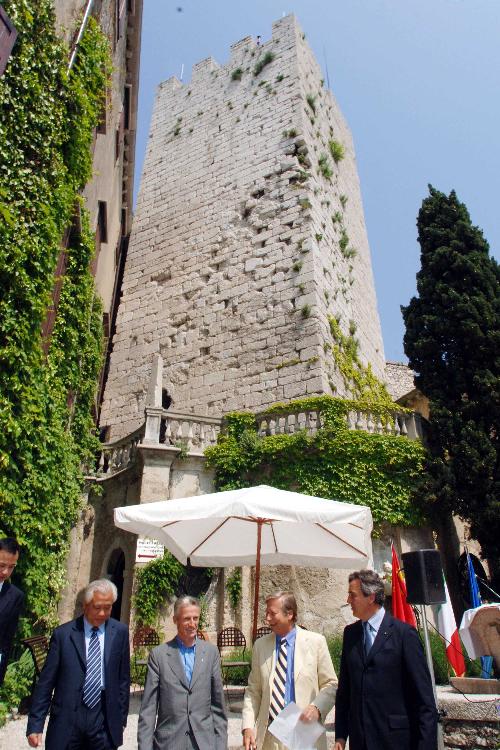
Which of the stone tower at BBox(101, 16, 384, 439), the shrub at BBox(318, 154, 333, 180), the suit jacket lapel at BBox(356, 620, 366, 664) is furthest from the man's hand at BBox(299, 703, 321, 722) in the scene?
the shrub at BBox(318, 154, 333, 180)

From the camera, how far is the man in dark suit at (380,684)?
2.99 meters

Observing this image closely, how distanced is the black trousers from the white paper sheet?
1.02 metres

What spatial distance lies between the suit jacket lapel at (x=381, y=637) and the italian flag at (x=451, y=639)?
4.22 m

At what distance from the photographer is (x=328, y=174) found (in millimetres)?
17453

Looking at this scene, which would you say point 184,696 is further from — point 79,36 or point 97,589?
point 79,36

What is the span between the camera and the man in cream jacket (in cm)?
345

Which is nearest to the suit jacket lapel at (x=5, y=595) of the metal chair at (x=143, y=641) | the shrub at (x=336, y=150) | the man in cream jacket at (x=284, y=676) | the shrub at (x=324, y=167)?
the man in cream jacket at (x=284, y=676)

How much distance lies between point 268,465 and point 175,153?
535 inches

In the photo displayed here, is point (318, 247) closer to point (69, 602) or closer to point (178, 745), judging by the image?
point (69, 602)

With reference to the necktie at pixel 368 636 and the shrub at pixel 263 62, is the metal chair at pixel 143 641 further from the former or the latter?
the shrub at pixel 263 62

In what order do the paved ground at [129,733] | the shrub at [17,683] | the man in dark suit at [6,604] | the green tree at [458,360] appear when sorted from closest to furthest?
the man in dark suit at [6,604]
the paved ground at [129,733]
the shrub at [17,683]
the green tree at [458,360]

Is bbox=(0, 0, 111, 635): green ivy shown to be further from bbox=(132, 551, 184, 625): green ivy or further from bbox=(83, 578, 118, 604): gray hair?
bbox=(83, 578, 118, 604): gray hair

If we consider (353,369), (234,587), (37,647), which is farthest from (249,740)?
(353,369)

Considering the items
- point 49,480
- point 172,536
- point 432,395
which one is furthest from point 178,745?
point 432,395
